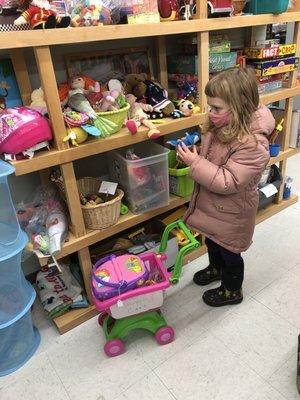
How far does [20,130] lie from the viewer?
1065mm

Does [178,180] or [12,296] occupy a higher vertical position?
[178,180]

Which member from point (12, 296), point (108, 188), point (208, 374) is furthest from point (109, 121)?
point (208, 374)

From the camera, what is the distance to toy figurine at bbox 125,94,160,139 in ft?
4.23

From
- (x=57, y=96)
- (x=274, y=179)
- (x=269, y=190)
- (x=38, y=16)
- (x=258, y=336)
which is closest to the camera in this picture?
(x=38, y=16)

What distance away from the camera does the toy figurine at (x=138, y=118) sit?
1.29 metres

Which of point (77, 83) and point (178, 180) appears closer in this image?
point (77, 83)

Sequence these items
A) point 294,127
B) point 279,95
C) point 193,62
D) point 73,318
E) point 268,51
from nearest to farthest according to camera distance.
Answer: point 73,318 → point 193,62 → point 268,51 → point 279,95 → point 294,127

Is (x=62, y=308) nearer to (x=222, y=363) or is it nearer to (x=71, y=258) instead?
(x=71, y=258)

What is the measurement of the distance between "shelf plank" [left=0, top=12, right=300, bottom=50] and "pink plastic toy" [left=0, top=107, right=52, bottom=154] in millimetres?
205

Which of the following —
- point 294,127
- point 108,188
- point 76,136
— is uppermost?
point 76,136

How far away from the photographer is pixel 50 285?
4.97 ft

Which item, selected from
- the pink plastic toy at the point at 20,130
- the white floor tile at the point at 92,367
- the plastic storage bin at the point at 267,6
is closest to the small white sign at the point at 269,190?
the plastic storage bin at the point at 267,6

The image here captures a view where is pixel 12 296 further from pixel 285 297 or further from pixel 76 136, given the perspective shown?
pixel 285 297

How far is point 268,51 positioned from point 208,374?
1572mm
